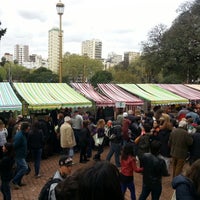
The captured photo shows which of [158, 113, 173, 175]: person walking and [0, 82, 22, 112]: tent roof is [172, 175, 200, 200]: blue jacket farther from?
[0, 82, 22, 112]: tent roof

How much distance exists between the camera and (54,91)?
40.6 feet

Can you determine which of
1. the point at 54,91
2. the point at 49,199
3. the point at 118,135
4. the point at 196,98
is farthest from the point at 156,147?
the point at 196,98

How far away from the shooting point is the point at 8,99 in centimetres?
1008

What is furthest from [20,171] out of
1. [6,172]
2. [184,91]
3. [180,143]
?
[184,91]

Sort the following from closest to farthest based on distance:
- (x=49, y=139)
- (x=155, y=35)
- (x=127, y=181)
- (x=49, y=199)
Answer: (x=49, y=199)
(x=127, y=181)
(x=49, y=139)
(x=155, y=35)

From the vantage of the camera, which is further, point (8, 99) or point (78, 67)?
point (78, 67)

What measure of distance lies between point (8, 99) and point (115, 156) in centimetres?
400

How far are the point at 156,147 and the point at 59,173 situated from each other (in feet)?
7.79

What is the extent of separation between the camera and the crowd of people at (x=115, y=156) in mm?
1654

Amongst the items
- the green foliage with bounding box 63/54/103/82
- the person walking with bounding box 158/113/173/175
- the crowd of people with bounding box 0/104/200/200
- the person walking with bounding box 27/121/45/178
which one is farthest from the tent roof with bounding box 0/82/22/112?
the green foliage with bounding box 63/54/103/82

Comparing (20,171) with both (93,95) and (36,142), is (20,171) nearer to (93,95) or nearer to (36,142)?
(36,142)

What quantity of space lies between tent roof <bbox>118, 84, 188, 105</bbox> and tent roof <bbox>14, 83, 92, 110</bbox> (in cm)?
379

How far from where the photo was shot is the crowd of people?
1654 millimetres

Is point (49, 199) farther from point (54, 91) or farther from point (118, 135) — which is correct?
point (54, 91)
